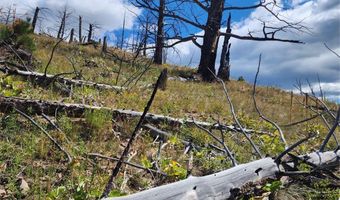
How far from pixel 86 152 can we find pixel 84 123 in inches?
41.0

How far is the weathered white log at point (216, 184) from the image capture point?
257 cm

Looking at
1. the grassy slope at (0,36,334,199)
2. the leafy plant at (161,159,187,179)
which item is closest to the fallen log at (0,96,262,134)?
the grassy slope at (0,36,334,199)

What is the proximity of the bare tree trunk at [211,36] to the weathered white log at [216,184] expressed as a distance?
14.9 m

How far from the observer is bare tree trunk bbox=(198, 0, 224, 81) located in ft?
60.1

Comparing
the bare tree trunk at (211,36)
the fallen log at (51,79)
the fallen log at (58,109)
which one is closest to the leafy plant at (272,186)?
the fallen log at (58,109)

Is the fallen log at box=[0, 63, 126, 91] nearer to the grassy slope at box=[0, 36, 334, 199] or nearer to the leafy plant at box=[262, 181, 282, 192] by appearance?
the grassy slope at box=[0, 36, 334, 199]

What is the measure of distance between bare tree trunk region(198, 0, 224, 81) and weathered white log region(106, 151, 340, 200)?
14.9 metres

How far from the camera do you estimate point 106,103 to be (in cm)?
637

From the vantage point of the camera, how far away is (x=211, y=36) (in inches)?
728

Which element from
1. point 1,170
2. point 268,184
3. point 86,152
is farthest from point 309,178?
point 1,170

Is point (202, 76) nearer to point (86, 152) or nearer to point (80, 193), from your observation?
point (86, 152)

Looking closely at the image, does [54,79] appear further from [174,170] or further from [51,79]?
[174,170]

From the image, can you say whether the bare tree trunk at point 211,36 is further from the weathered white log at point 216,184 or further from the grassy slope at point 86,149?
the weathered white log at point 216,184

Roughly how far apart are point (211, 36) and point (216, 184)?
16065mm
